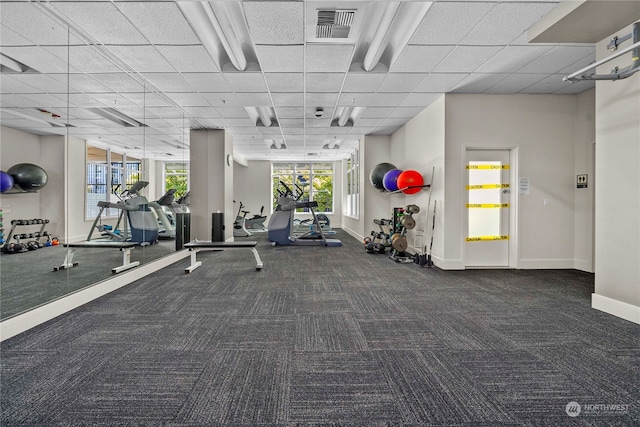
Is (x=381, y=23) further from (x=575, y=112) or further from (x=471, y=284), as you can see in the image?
(x=575, y=112)

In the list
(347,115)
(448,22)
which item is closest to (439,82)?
(448,22)

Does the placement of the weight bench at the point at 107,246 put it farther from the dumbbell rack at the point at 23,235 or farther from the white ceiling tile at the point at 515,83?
the white ceiling tile at the point at 515,83

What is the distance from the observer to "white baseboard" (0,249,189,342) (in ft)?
7.70

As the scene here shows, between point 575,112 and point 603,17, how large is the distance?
8.35 feet

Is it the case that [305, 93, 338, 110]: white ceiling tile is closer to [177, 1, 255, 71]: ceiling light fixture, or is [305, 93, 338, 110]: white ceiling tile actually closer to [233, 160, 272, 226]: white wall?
[177, 1, 255, 71]: ceiling light fixture

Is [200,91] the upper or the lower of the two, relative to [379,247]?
upper

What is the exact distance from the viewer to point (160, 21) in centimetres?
293

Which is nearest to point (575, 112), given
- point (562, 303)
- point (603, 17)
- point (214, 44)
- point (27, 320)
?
point (603, 17)

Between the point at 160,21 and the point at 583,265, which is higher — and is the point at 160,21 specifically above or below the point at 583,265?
A: above

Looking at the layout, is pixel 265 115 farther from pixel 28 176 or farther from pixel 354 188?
pixel 28 176

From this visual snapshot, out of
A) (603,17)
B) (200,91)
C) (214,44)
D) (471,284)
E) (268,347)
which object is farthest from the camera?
(200,91)

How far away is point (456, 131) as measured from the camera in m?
4.79

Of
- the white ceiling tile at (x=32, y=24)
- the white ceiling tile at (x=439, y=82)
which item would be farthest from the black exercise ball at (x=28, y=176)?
the white ceiling tile at (x=439, y=82)

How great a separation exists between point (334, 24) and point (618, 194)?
10.8 feet
